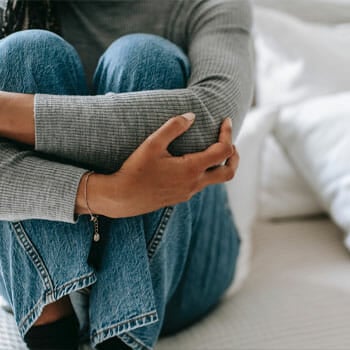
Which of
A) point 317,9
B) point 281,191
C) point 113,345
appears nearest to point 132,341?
point 113,345

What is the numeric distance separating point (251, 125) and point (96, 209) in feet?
1.51

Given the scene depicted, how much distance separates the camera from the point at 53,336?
71cm

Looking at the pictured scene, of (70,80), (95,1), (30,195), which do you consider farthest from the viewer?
(95,1)

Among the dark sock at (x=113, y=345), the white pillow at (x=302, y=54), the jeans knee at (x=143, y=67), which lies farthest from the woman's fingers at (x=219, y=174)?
the white pillow at (x=302, y=54)

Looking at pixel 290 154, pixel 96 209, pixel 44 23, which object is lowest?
pixel 290 154

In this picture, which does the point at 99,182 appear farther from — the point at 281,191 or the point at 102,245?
the point at 281,191

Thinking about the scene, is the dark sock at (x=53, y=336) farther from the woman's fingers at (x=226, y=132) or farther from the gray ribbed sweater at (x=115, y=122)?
the woman's fingers at (x=226, y=132)

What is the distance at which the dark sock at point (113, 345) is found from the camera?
701 mm

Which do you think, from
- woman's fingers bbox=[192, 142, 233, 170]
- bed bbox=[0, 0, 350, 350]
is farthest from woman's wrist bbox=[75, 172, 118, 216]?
bed bbox=[0, 0, 350, 350]

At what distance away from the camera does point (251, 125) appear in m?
1.00

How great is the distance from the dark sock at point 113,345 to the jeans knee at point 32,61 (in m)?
0.32

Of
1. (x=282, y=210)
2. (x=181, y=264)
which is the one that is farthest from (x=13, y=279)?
(x=282, y=210)

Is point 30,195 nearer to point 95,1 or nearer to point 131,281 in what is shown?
point 131,281

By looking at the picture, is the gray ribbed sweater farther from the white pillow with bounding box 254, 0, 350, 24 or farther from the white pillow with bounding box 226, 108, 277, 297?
the white pillow with bounding box 254, 0, 350, 24
